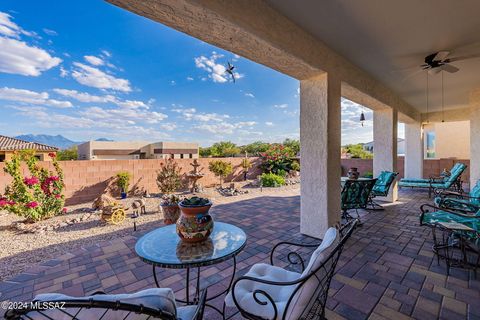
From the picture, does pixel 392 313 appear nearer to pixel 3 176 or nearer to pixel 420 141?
pixel 3 176

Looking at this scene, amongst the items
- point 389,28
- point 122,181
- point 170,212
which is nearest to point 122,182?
point 122,181

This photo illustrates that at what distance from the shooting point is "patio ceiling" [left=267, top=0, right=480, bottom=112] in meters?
2.12

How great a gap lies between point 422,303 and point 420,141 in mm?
8604

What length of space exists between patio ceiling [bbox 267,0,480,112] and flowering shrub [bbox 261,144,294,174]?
20.1ft

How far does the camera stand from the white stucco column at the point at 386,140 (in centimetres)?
521

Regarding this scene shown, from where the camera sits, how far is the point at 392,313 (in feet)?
5.34

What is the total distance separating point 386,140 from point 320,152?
3519mm

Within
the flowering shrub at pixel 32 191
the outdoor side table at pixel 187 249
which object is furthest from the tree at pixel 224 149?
the outdoor side table at pixel 187 249

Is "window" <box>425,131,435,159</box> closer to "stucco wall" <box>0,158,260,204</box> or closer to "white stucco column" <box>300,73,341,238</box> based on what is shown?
"white stucco column" <box>300,73,341,238</box>

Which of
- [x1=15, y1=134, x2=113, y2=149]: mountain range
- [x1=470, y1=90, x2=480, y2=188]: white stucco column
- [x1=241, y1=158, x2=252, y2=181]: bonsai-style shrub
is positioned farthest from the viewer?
[x1=15, y1=134, x2=113, y2=149]: mountain range

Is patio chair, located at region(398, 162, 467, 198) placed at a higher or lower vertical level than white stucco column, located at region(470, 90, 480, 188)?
lower

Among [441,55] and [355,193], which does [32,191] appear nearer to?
[355,193]

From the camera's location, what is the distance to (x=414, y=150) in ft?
26.8

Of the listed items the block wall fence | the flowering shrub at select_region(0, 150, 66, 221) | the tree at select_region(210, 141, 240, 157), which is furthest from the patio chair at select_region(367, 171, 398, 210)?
the tree at select_region(210, 141, 240, 157)
